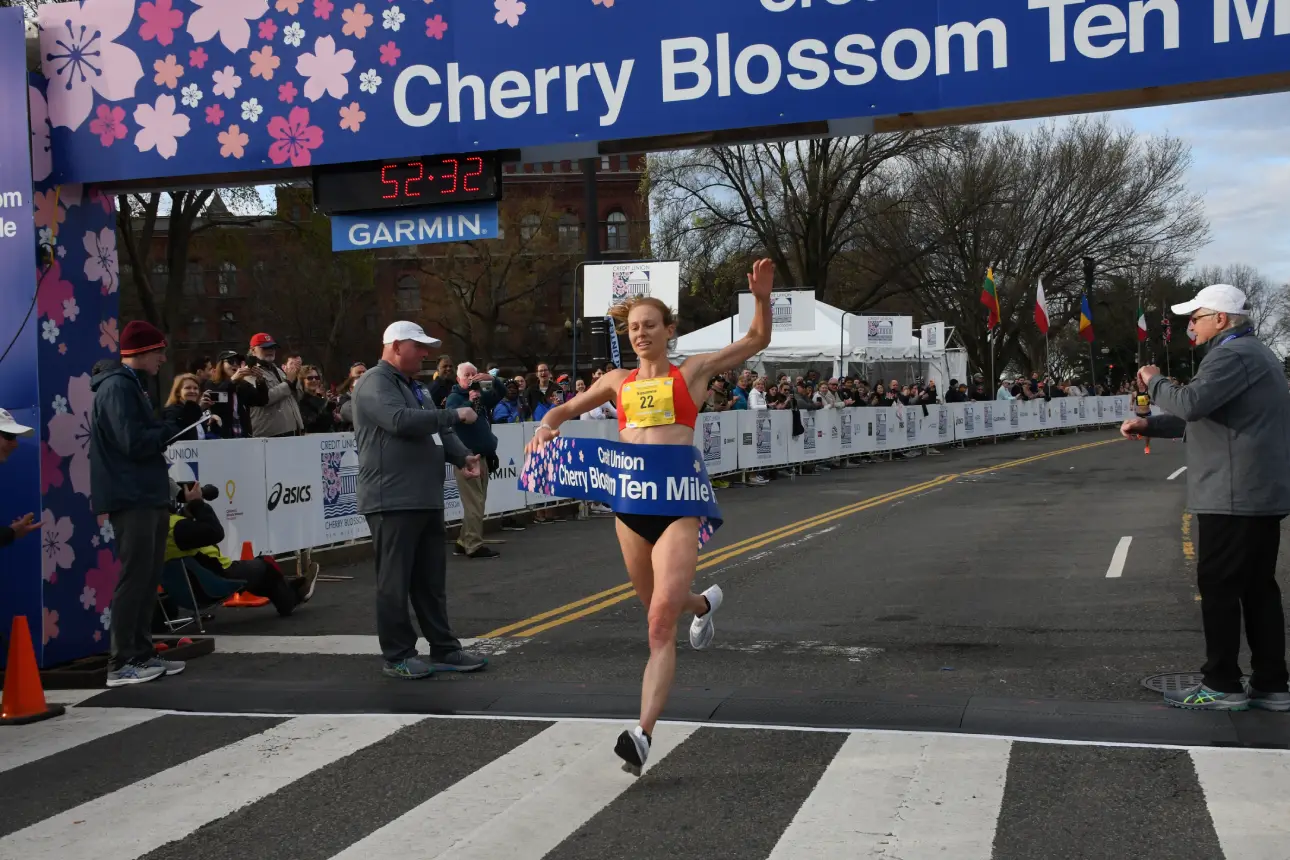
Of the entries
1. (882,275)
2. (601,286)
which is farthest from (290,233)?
(601,286)

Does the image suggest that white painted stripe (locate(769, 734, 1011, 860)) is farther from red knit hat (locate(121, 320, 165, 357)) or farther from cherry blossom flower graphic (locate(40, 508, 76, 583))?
cherry blossom flower graphic (locate(40, 508, 76, 583))

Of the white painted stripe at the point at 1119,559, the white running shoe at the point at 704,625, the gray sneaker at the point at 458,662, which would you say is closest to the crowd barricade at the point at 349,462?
the gray sneaker at the point at 458,662

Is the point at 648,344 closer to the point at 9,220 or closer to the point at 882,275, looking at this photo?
the point at 9,220

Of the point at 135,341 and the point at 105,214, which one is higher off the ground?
the point at 105,214

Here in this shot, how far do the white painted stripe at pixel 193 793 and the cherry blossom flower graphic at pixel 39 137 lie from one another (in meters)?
4.34

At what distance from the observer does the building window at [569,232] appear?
70831 mm

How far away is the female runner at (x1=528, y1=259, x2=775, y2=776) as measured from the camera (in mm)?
5668

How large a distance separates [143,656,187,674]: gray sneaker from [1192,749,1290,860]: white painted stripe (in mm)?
5986

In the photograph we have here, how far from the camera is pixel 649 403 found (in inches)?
234

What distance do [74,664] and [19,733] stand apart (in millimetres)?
1595

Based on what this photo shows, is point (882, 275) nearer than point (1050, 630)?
No

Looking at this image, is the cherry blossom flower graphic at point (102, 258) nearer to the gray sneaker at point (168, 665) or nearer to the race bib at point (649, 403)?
the gray sneaker at point (168, 665)

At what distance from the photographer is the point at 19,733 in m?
6.95

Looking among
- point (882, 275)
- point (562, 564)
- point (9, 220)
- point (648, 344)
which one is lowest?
point (562, 564)
